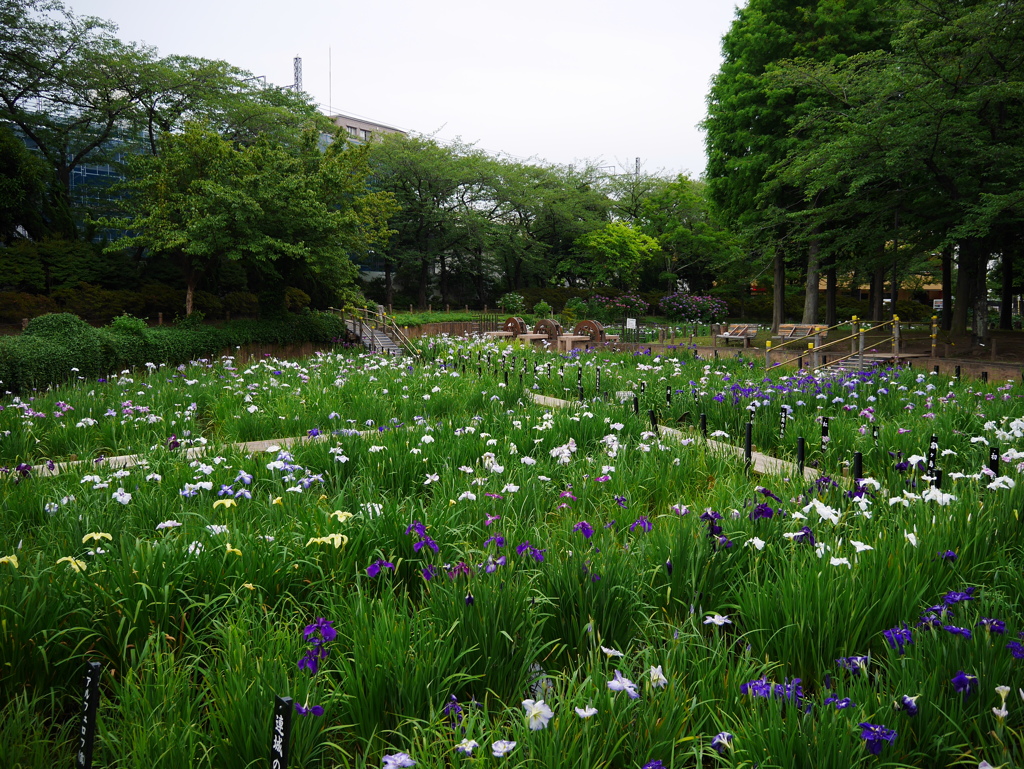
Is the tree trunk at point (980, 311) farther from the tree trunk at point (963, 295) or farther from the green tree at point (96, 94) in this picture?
the green tree at point (96, 94)

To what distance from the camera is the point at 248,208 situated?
19750 millimetres

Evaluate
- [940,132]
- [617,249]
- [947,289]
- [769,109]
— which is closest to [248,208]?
[940,132]

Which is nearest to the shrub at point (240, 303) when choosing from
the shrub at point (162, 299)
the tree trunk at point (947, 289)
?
the shrub at point (162, 299)

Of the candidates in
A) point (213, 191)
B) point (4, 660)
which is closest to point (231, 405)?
point (4, 660)

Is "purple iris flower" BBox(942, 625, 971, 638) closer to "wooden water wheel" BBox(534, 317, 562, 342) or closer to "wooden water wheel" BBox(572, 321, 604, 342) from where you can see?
"wooden water wheel" BBox(572, 321, 604, 342)

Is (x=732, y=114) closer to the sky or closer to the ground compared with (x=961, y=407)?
closer to the sky

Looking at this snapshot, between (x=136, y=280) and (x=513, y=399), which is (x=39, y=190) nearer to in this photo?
(x=136, y=280)

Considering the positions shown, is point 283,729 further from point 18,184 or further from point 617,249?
point 617,249

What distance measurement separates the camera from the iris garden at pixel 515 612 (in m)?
2.06

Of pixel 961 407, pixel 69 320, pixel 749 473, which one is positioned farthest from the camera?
pixel 69 320

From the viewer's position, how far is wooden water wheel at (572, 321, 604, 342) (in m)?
24.1

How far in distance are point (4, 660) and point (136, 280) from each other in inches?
1170

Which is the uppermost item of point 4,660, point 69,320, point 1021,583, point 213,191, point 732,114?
point 732,114

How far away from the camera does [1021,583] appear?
9.49 ft
